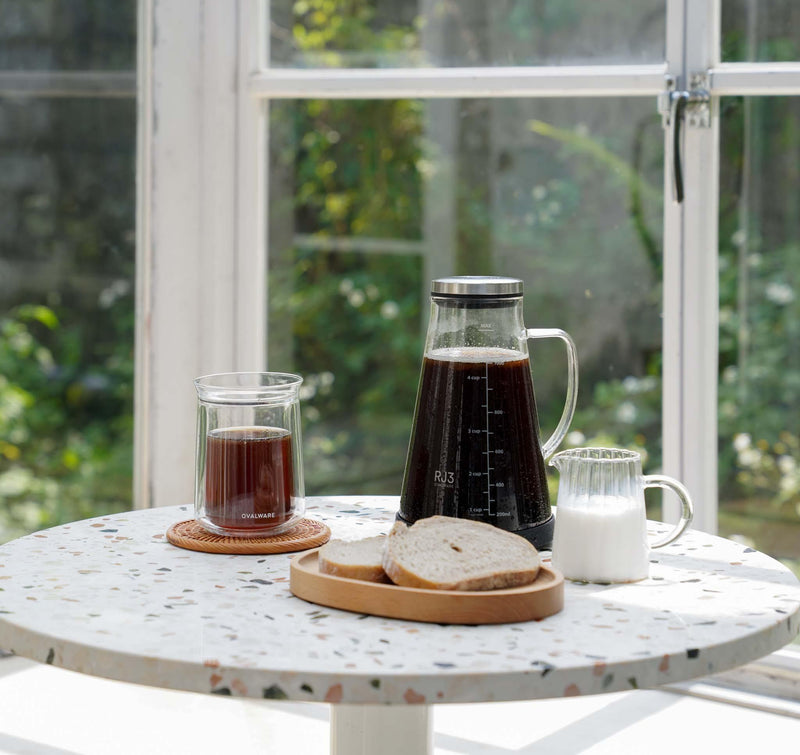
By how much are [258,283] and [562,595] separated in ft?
4.84

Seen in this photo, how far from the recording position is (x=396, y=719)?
101 cm

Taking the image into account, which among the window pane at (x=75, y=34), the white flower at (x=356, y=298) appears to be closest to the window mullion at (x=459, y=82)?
the window pane at (x=75, y=34)

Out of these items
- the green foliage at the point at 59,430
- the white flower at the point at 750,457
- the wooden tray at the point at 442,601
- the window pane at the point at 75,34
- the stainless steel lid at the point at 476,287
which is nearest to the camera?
the wooden tray at the point at 442,601

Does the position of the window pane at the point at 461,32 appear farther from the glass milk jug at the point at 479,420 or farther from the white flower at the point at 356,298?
the glass milk jug at the point at 479,420

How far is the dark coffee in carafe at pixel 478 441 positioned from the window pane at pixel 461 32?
1.06 m

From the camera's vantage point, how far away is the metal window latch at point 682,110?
6.18 feet

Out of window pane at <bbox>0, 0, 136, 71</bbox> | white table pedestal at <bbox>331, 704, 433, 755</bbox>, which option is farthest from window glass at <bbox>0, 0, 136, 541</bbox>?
white table pedestal at <bbox>331, 704, 433, 755</bbox>

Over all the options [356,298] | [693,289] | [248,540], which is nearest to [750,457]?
[693,289]

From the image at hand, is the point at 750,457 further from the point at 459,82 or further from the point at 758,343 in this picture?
the point at 459,82

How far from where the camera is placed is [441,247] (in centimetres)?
220

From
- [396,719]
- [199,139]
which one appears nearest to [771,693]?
[396,719]

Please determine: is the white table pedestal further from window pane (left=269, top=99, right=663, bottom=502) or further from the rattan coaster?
window pane (left=269, top=99, right=663, bottom=502)

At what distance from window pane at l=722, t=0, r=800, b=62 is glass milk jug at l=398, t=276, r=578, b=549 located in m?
0.98

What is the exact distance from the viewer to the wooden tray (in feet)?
2.93
